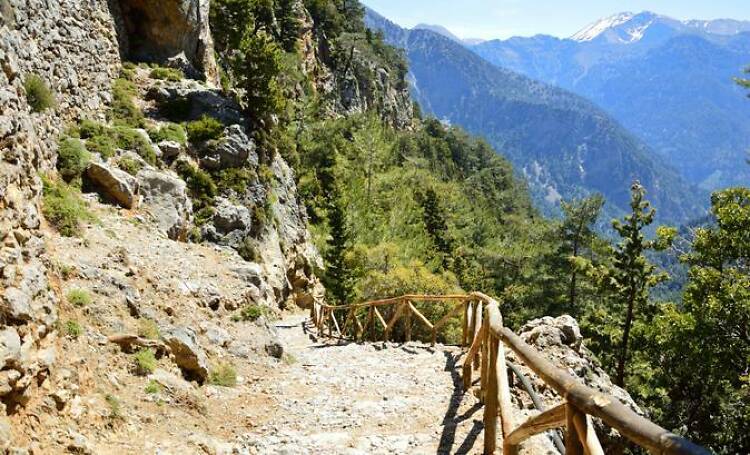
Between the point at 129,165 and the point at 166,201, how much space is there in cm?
154

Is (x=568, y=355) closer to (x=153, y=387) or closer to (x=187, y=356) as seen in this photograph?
(x=187, y=356)

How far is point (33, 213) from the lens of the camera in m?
8.16

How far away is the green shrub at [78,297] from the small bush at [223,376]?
8.06 feet

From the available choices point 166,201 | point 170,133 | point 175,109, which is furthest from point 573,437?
point 175,109

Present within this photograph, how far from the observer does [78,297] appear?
805cm

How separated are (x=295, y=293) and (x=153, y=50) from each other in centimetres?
1401

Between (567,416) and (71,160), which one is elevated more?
(567,416)

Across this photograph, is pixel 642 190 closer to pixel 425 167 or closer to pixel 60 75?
pixel 60 75

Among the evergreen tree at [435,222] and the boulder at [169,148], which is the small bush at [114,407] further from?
the evergreen tree at [435,222]

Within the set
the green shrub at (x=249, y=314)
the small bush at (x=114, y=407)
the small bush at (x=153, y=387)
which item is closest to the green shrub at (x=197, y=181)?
the green shrub at (x=249, y=314)

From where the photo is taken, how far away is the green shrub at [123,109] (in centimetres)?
1836

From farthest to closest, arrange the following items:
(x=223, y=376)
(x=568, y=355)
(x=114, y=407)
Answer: (x=568, y=355)
(x=223, y=376)
(x=114, y=407)

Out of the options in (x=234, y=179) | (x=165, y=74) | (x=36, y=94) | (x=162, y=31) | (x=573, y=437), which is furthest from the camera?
(x=162, y=31)

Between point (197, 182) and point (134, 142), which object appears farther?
point (197, 182)
